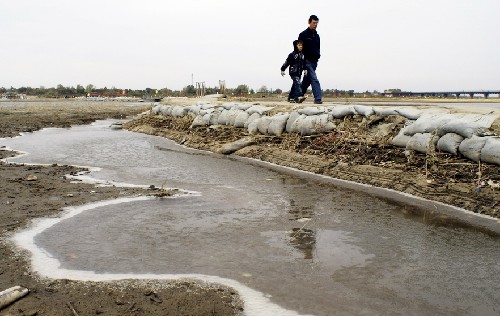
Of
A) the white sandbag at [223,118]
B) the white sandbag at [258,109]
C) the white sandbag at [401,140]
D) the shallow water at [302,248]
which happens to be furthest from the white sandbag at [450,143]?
the white sandbag at [223,118]

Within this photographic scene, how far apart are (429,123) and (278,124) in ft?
10.7

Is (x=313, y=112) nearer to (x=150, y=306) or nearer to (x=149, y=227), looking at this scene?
(x=149, y=227)

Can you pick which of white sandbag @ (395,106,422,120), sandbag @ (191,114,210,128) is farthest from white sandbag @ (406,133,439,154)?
sandbag @ (191,114,210,128)

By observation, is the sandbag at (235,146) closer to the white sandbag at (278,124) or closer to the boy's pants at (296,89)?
the white sandbag at (278,124)

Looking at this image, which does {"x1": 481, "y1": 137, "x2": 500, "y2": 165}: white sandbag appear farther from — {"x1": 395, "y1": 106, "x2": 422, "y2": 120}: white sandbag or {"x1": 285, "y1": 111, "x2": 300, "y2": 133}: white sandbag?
{"x1": 285, "y1": 111, "x2": 300, "y2": 133}: white sandbag

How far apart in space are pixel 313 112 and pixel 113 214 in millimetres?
4830

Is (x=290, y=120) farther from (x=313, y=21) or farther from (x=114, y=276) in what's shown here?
(x=114, y=276)

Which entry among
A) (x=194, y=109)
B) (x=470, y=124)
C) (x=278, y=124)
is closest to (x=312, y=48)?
(x=278, y=124)

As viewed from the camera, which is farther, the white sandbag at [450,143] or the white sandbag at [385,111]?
the white sandbag at [385,111]

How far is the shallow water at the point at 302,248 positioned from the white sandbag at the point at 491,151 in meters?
1.15

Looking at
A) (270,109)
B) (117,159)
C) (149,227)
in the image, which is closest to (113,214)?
(149,227)

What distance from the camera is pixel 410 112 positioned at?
6.65 meters

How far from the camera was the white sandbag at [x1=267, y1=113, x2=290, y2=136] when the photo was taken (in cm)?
851

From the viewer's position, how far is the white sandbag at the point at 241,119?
388 inches
